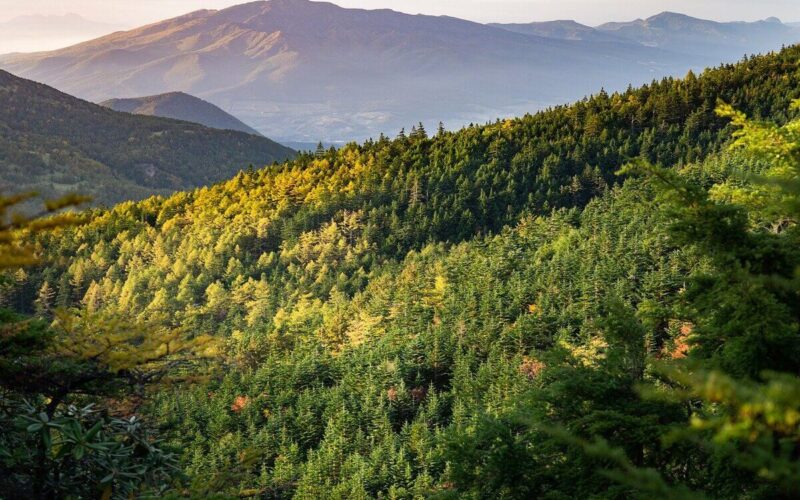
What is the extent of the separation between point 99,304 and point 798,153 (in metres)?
119

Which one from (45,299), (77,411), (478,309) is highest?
(77,411)

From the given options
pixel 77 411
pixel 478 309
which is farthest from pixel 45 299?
pixel 77 411

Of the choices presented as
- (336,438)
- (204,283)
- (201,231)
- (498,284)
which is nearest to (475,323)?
(498,284)

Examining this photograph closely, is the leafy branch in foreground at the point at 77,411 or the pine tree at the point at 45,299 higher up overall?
the leafy branch in foreground at the point at 77,411

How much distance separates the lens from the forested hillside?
28.6 ft

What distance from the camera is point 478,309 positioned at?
221 feet

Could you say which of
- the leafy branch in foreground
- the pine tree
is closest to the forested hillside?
the leafy branch in foreground

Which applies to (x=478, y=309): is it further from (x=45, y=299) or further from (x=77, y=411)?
(x=45, y=299)

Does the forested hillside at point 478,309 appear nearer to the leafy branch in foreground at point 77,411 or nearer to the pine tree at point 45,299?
the leafy branch in foreground at point 77,411

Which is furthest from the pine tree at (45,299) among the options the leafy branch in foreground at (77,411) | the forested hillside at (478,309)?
the leafy branch in foreground at (77,411)

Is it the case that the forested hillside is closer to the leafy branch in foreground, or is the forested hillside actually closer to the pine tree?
the leafy branch in foreground

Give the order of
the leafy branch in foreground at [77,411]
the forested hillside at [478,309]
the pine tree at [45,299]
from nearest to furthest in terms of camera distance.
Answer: the leafy branch in foreground at [77,411]
the forested hillside at [478,309]
the pine tree at [45,299]

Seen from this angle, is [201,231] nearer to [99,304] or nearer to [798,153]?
[99,304]

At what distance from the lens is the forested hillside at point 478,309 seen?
8719 millimetres
